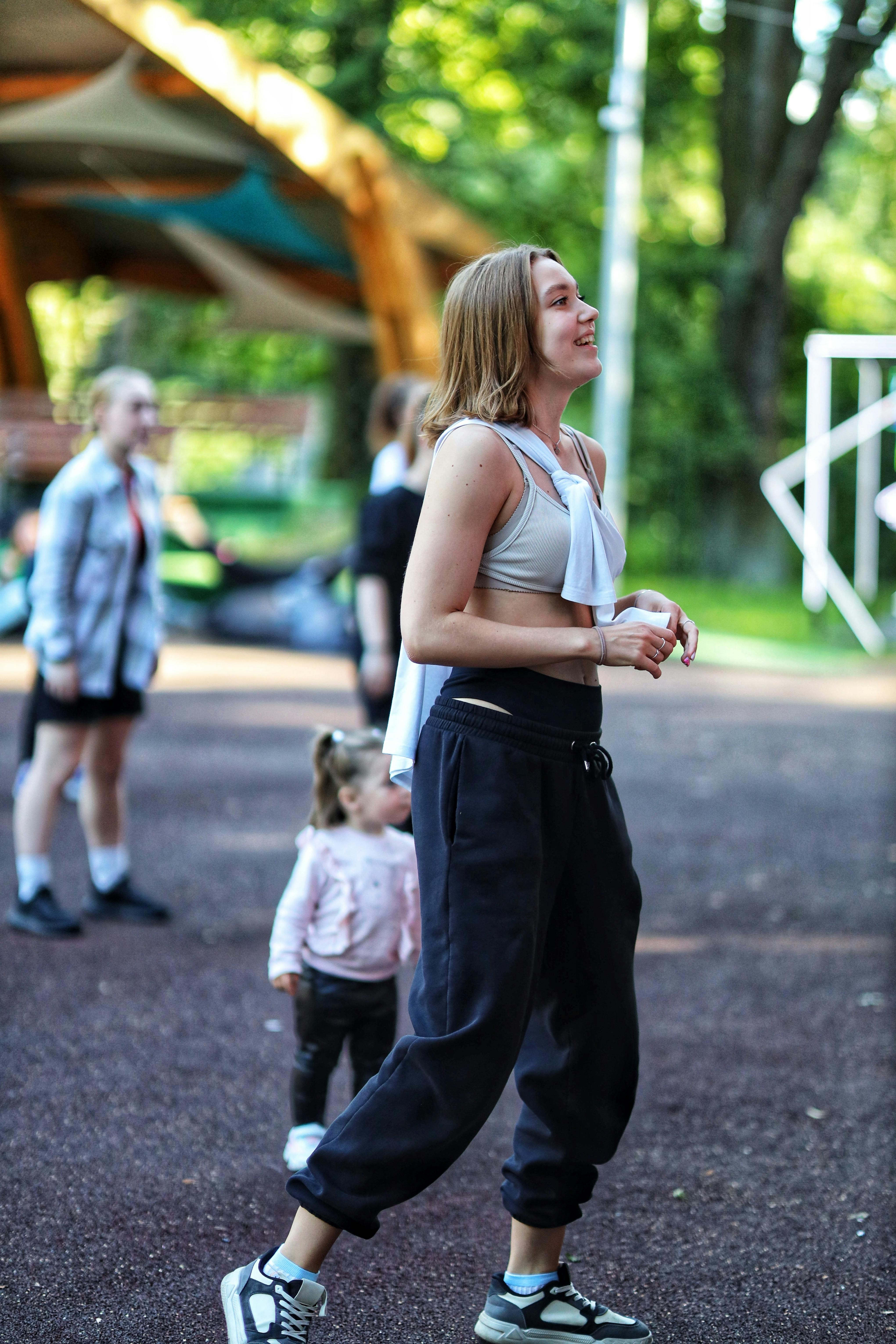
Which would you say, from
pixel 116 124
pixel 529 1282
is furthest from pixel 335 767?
pixel 116 124

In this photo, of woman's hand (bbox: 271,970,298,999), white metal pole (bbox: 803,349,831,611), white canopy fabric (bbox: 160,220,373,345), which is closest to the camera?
woman's hand (bbox: 271,970,298,999)

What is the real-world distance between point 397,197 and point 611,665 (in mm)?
14830

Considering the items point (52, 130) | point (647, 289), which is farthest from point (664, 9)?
point (52, 130)

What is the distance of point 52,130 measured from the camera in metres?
15.9

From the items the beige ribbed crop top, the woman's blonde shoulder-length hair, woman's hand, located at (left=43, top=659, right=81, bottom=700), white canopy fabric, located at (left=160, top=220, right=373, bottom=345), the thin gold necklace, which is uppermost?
white canopy fabric, located at (left=160, top=220, right=373, bottom=345)

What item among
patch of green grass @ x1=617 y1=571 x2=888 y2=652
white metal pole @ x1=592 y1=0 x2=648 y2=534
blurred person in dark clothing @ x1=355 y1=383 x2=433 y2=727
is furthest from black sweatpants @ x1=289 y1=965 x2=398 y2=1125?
white metal pole @ x1=592 y1=0 x2=648 y2=534

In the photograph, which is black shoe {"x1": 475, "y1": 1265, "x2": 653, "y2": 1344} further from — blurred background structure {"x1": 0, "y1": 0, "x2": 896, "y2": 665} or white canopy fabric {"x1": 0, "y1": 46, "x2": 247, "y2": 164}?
white canopy fabric {"x1": 0, "y1": 46, "x2": 247, "y2": 164}

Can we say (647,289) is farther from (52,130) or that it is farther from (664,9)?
(52,130)

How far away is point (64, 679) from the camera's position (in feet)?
18.3

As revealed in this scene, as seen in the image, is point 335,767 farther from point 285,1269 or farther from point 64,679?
point 64,679

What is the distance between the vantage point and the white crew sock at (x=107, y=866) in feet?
19.5

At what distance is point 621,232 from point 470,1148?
15.6 meters

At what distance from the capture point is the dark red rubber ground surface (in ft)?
10.5

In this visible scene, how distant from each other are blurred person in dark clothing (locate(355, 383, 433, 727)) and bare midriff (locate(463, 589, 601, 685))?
8.17 feet
